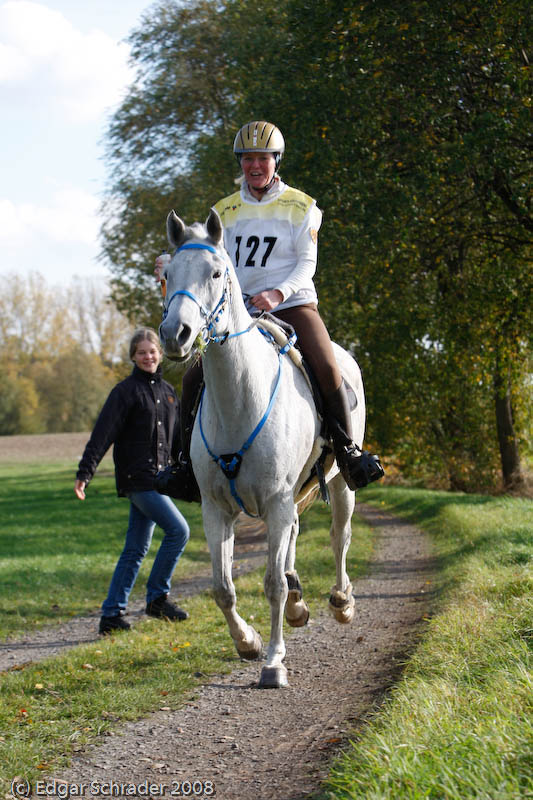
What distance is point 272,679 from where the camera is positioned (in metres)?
5.86

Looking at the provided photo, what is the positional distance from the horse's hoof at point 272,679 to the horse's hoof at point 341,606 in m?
1.43

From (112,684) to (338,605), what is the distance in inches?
84.3

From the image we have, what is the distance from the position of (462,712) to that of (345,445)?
279 cm

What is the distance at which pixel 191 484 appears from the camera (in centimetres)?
651

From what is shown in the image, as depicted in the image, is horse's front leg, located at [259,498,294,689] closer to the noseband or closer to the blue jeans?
the noseband

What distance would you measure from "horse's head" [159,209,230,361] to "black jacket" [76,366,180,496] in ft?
11.8

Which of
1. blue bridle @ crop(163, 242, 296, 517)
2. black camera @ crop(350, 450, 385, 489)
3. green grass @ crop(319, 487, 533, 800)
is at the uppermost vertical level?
blue bridle @ crop(163, 242, 296, 517)

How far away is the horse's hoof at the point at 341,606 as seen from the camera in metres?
7.23

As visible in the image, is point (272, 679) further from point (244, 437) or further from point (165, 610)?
point (165, 610)

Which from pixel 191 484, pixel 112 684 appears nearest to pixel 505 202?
pixel 191 484

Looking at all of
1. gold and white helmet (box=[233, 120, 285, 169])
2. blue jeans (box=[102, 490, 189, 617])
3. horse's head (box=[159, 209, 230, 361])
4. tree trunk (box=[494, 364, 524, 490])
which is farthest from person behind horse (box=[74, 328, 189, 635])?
tree trunk (box=[494, 364, 524, 490])

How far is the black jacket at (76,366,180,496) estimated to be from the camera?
835 cm

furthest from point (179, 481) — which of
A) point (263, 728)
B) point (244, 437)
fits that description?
point (263, 728)

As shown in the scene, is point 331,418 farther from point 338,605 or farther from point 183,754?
point 183,754
